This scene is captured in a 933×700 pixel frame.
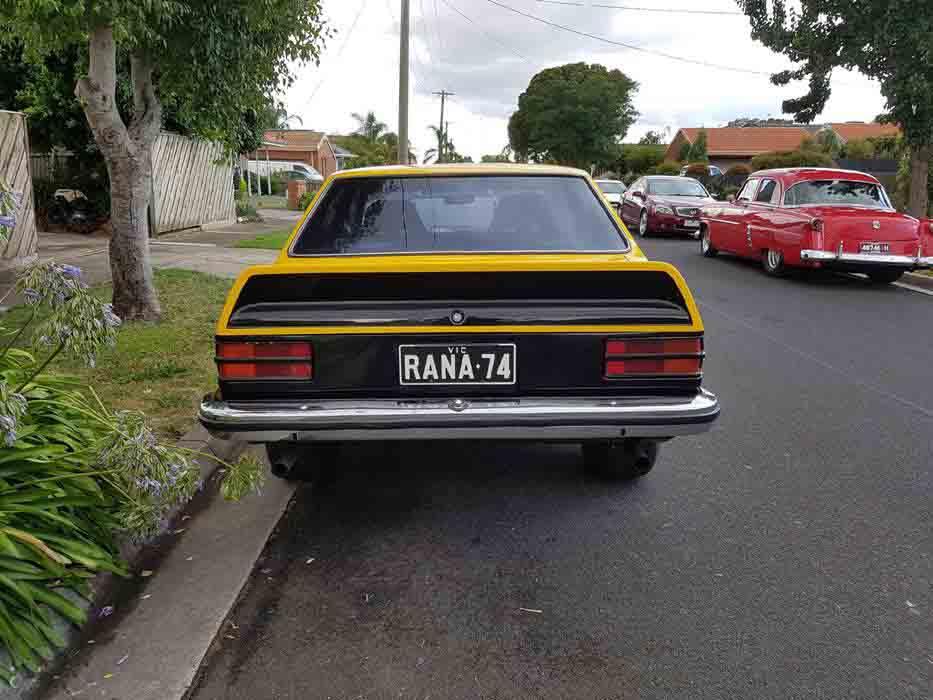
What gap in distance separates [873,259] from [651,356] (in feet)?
30.7

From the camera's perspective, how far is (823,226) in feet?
37.6

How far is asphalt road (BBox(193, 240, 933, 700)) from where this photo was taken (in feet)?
8.83

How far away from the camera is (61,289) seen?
291cm

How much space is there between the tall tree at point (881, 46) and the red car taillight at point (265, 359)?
Result: 54.7 feet

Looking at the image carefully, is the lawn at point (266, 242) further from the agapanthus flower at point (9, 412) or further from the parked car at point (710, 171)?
the parked car at point (710, 171)

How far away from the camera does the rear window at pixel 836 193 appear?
12414 millimetres

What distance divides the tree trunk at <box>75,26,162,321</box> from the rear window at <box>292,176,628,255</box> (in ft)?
12.4

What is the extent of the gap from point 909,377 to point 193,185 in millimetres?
15182

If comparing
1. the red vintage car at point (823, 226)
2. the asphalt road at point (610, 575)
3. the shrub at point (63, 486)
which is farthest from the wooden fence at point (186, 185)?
the shrub at point (63, 486)

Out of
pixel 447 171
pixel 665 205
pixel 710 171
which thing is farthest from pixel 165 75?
pixel 710 171

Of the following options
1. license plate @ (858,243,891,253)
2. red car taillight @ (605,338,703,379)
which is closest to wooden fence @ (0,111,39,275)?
red car taillight @ (605,338,703,379)

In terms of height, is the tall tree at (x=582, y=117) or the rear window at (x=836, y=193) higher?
the tall tree at (x=582, y=117)

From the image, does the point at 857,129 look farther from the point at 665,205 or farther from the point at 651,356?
the point at 651,356

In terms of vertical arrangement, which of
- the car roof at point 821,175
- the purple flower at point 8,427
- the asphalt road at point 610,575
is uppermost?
the car roof at point 821,175
